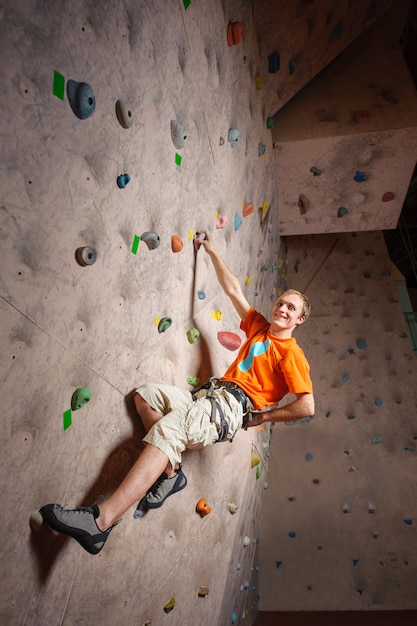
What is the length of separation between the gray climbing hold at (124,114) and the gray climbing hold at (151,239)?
14.5 inches

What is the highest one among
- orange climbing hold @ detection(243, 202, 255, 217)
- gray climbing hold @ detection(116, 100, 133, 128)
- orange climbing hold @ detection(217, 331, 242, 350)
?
orange climbing hold @ detection(243, 202, 255, 217)

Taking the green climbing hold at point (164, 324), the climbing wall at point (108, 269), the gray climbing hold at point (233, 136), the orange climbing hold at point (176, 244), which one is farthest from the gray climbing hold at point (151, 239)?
the gray climbing hold at point (233, 136)

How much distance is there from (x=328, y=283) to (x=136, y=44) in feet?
12.8

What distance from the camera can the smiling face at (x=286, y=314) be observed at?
194 cm

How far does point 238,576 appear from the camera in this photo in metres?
2.90

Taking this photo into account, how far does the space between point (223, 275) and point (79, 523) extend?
1.26 meters

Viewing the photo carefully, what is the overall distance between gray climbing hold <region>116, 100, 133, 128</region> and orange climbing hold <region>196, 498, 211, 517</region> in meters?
1.70

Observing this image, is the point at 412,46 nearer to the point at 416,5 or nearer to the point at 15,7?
the point at 416,5

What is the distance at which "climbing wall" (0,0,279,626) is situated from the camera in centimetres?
100

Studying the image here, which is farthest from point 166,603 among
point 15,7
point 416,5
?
point 416,5

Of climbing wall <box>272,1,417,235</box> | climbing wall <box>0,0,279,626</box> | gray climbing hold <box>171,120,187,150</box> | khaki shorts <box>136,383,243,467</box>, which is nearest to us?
climbing wall <box>0,0,279,626</box>

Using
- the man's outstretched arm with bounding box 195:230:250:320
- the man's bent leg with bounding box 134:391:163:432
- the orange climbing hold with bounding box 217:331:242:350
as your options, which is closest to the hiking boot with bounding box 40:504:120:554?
the man's bent leg with bounding box 134:391:163:432

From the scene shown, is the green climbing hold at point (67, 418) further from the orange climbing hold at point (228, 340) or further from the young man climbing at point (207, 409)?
the orange climbing hold at point (228, 340)

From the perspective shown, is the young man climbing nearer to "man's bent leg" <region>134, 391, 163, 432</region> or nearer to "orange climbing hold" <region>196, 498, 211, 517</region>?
"man's bent leg" <region>134, 391, 163, 432</region>
